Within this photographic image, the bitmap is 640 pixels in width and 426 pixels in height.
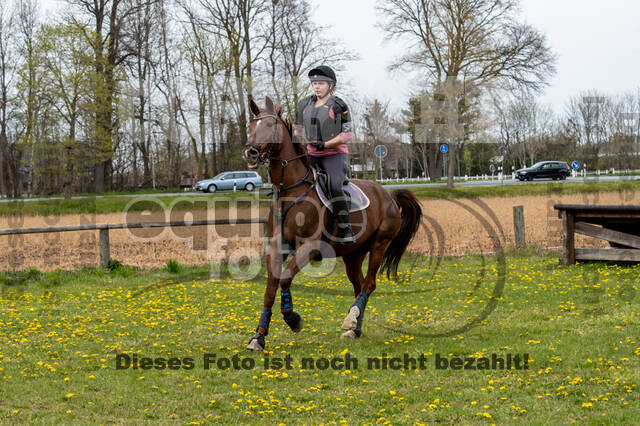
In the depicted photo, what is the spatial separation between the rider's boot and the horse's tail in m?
1.46

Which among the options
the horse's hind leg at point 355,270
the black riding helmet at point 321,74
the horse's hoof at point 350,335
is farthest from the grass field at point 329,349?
the black riding helmet at point 321,74

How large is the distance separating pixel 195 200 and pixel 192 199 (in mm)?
185

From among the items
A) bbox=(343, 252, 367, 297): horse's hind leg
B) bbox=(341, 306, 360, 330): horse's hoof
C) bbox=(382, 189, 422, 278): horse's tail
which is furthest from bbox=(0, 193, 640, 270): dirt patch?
bbox=(341, 306, 360, 330): horse's hoof

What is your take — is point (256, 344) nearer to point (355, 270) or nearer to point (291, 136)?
point (355, 270)

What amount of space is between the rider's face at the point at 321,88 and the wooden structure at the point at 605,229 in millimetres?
7169

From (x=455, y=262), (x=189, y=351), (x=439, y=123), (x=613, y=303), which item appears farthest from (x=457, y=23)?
A: (x=189, y=351)

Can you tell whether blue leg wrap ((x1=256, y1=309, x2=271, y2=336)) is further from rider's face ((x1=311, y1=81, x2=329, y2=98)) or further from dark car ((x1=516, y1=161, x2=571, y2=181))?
dark car ((x1=516, y1=161, x2=571, y2=181))

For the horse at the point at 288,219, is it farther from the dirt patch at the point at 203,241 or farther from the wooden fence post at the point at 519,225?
the wooden fence post at the point at 519,225

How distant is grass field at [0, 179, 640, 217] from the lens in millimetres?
27938

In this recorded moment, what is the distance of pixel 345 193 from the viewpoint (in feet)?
24.0

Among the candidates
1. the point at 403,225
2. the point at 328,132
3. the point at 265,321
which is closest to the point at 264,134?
the point at 328,132

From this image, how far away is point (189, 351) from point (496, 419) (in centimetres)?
364

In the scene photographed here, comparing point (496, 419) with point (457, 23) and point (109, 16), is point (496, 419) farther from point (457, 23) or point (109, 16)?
point (109, 16)

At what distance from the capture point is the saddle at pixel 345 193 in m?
7.16
